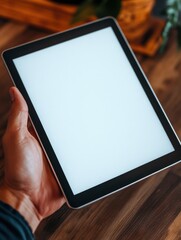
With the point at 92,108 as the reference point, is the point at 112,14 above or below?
above

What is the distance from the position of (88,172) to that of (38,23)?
50 cm

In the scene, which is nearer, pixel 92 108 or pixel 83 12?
pixel 92 108

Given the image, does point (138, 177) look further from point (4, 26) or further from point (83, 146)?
point (4, 26)

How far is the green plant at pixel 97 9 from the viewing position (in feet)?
2.71

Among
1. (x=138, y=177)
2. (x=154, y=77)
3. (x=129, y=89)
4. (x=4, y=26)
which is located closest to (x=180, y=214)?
(x=138, y=177)

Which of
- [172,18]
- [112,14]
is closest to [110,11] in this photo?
[112,14]

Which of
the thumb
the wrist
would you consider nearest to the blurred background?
the thumb

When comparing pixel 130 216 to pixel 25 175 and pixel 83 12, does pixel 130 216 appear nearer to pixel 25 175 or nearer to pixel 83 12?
pixel 25 175

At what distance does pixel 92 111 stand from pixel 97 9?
0.30 meters

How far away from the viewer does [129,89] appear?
2.22ft

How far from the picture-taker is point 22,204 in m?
0.61

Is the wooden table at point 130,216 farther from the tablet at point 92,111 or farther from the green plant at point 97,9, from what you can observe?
the green plant at point 97,9

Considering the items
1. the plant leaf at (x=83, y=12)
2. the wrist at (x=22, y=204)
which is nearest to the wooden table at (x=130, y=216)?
the wrist at (x=22, y=204)

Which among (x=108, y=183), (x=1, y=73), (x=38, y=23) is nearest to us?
(x=108, y=183)
